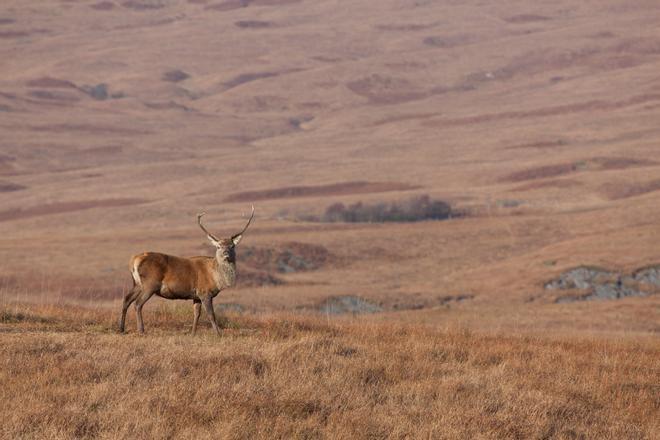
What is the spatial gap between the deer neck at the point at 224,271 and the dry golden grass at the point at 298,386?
670 mm

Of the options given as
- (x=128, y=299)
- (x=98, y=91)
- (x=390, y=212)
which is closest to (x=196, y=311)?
(x=128, y=299)

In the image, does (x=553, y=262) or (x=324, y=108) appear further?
(x=324, y=108)

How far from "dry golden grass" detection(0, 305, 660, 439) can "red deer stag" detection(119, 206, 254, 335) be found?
473 millimetres

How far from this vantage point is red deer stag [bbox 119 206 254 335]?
43.8 feet

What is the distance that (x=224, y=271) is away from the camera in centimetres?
1366

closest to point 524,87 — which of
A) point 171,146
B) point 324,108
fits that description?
point 324,108

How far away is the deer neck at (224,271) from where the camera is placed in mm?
13637

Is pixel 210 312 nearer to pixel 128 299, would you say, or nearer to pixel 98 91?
pixel 128 299

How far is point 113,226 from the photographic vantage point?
2744 inches

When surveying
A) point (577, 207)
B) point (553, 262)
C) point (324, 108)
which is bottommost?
point (324, 108)

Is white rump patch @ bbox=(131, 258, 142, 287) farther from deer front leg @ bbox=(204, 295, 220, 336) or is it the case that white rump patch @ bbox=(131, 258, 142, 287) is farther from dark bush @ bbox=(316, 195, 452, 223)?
dark bush @ bbox=(316, 195, 452, 223)

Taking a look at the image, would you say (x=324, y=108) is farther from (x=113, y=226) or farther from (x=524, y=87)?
(x=113, y=226)

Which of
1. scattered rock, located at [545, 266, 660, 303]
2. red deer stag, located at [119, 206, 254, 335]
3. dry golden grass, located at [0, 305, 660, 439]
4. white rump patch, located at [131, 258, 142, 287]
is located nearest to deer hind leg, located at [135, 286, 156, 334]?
red deer stag, located at [119, 206, 254, 335]

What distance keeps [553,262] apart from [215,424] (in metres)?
35.5
